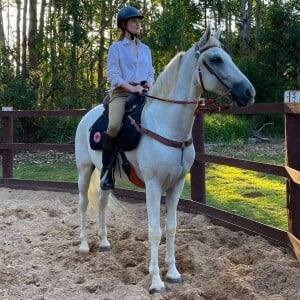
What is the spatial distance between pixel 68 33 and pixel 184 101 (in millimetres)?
11581

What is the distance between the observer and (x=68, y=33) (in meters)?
14.8

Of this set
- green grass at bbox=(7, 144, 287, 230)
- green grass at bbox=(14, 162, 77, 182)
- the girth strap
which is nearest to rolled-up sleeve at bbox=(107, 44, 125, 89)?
the girth strap

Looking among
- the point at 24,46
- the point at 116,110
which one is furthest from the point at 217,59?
the point at 24,46

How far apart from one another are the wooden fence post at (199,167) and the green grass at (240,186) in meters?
0.49

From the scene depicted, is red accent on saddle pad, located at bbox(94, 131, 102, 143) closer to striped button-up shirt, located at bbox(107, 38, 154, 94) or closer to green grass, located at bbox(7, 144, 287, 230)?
striped button-up shirt, located at bbox(107, 38, 154, 94)

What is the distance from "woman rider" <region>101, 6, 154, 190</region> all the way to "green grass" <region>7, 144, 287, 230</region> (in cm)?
242

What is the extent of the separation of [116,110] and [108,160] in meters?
0.50

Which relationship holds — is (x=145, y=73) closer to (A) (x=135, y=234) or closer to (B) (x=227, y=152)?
(A) (x=135, y=234)

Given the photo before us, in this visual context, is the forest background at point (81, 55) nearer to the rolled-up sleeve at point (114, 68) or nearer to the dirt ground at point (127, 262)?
the dirt ground at point (127, 262)

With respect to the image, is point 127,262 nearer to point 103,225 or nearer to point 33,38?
point 103,225

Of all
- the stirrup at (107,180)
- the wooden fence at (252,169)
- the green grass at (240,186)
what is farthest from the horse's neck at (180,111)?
the green grass at (240,186)

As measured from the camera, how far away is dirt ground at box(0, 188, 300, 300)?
3803 millimetres

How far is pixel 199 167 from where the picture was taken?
251 inches

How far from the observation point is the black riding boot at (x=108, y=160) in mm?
4441
